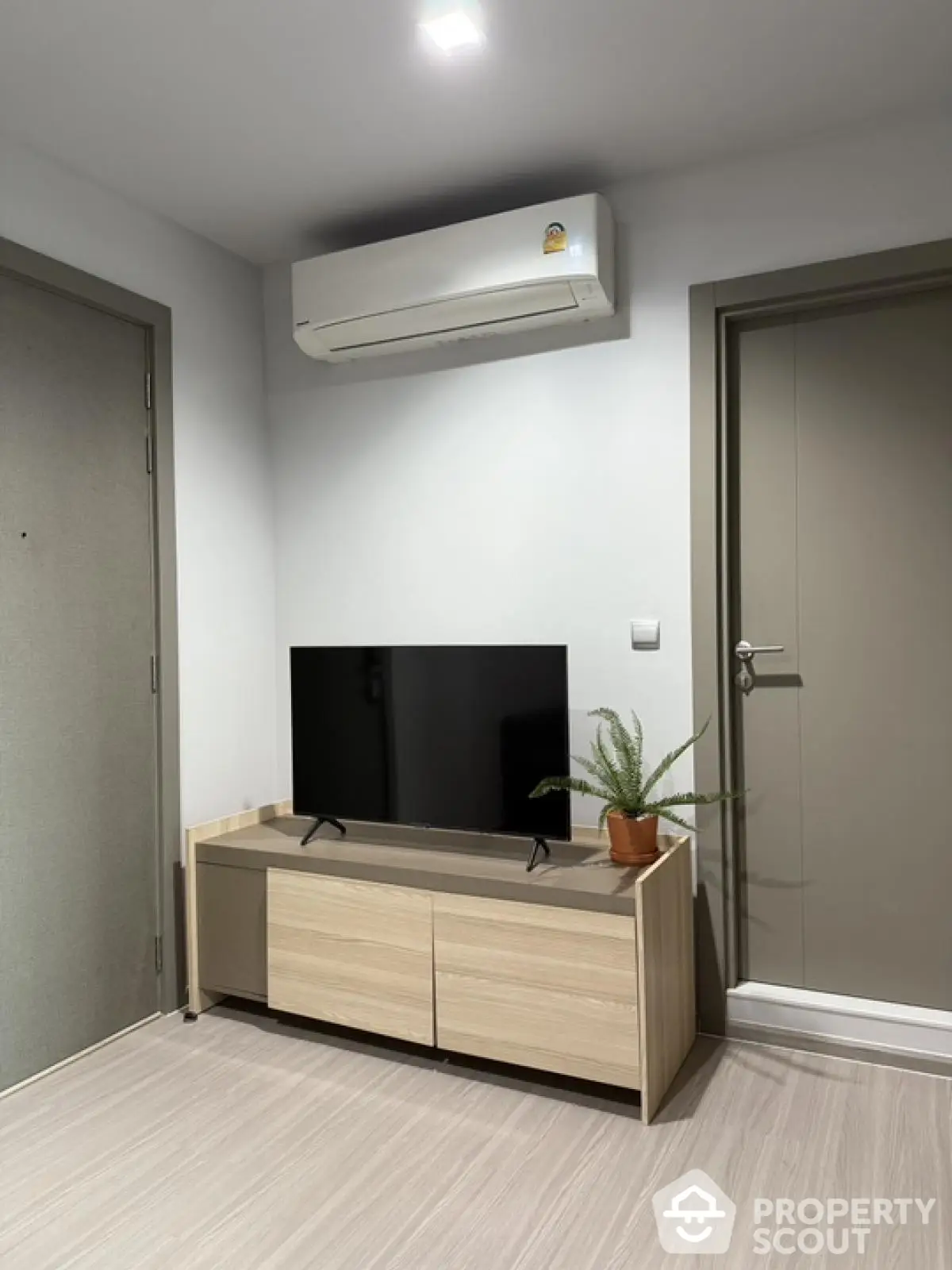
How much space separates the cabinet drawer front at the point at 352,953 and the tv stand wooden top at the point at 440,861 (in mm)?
54

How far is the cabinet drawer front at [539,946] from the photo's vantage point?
237cm

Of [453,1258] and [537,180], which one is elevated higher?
[537,180]

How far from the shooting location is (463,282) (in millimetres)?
2865

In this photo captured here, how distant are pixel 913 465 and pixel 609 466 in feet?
2.81

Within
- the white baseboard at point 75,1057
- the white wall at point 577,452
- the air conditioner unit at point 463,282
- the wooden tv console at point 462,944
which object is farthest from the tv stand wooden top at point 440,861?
the air conditioner unit at point 463,282

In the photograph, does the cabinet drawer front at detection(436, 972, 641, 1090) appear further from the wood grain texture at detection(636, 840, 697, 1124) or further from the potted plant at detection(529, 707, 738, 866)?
the potted plant at detection(529, 707, 738, 866)

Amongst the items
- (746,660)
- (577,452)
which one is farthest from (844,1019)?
(577,452)

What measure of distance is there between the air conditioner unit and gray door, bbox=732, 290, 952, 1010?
1.77 feet

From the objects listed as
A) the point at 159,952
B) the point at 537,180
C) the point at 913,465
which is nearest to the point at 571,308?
the point at 537,180

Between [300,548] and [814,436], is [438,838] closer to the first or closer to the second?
[300,548]

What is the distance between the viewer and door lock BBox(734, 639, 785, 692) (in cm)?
284

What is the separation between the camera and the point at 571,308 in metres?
2.86

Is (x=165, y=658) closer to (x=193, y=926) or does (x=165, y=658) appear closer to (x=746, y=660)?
(x=193, y=926)

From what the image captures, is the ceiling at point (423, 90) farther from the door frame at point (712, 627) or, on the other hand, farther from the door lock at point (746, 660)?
the door lock at point (746, 660)
